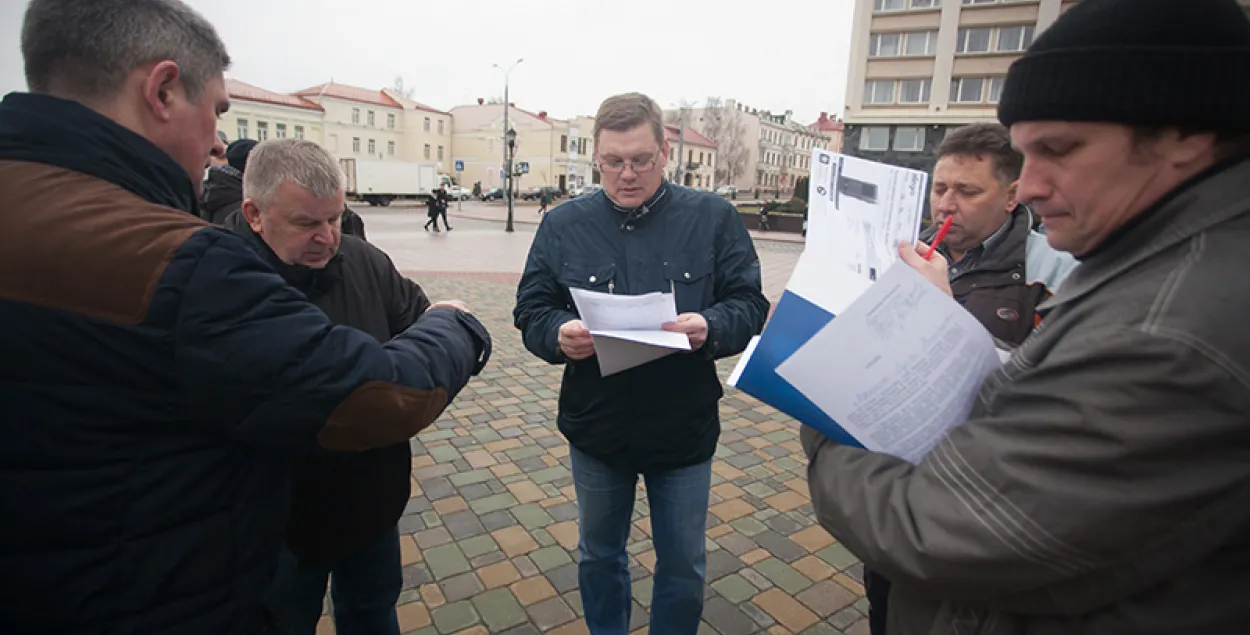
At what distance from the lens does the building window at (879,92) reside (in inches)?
1438

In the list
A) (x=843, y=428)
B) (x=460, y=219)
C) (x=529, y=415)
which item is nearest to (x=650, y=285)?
(x=843, y=428)

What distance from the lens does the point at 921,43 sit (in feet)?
117

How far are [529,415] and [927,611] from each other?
4.28 meters

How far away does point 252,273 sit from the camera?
1.17 meters

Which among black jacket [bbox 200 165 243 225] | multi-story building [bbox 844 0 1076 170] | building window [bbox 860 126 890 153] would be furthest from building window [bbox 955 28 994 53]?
black jacket [bbox 200 165 243 225]

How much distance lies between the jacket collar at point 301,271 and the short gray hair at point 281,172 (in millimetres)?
110

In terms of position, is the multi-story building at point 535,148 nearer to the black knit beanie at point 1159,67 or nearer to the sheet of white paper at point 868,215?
the sheet of white paper at point 868,215

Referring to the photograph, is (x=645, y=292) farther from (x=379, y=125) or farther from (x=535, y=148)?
(x=379, y=125)

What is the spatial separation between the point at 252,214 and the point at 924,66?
40419mm

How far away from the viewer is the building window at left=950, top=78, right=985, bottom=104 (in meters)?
34.1

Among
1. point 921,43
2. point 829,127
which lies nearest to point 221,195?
point 921,43

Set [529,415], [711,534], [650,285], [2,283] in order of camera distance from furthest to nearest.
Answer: [529,415] → [711,534] → [650,285] → [2,283]

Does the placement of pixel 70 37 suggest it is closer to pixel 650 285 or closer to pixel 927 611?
pixel 650 285

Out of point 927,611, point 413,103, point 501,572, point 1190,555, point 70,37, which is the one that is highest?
point 413,103
